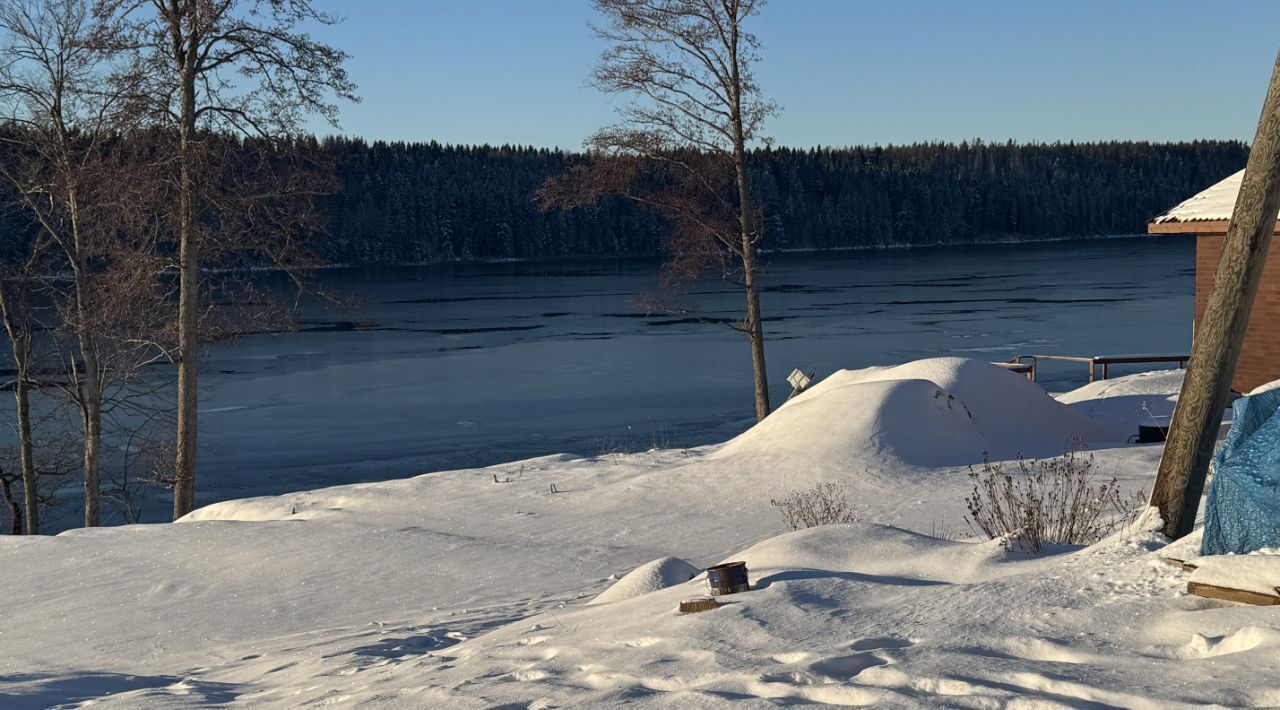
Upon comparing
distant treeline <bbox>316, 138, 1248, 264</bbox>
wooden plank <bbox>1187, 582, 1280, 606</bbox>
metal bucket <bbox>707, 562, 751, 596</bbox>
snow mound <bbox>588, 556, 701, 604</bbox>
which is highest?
distant treeline <bbox>316, 138, 1248, 264</bbox>

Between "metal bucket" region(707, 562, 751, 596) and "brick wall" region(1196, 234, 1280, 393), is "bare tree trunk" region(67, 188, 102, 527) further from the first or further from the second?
"brick wall" region(1196, 234, 1280, 393)

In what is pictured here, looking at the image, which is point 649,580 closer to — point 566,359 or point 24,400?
point 24,400

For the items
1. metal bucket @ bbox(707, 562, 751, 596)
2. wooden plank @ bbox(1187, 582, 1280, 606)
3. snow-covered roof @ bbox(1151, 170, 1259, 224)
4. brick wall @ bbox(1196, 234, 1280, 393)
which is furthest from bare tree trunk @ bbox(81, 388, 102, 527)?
brick wall @ bbox(1196, 234, 1280, 393)

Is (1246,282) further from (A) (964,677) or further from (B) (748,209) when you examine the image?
(B) (748,209)

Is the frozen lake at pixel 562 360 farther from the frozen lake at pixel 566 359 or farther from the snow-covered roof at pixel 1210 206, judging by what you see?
the snow-covered roof at pixel 1210 206

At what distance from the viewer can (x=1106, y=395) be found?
66.3 feet

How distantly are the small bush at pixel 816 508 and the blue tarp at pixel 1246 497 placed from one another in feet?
13.8

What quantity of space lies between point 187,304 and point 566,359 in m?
22.3

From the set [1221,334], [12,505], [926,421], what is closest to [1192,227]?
[926,421]

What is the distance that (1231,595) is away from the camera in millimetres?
5180

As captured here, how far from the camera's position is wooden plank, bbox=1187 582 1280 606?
5055mm

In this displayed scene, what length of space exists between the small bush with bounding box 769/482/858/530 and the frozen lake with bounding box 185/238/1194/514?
8600 mm

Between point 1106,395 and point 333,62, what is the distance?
13.9 metres

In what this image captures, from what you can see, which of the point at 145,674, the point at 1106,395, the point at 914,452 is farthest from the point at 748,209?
the point at 145,674
